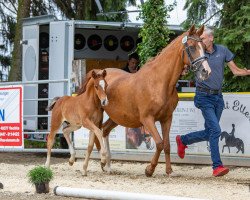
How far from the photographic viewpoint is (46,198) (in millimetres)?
9578

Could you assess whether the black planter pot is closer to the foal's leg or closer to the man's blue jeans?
the foal's leg

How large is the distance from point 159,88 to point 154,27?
14.6ft

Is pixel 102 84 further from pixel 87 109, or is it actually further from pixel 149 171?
pixel 149 171

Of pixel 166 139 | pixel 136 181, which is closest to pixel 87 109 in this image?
pixel 166 139

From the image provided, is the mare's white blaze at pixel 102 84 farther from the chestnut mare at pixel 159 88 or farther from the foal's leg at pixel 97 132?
the foal's leg at pixel 97 132

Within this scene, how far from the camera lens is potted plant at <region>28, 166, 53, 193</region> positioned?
392 inches

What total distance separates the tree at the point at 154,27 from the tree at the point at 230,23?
40.7 inches

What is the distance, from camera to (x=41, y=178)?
1001 cm

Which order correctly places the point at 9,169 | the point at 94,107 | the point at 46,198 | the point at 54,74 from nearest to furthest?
the point at 46,198
the point at 94,107
the point at 9,169
the point at 54,74

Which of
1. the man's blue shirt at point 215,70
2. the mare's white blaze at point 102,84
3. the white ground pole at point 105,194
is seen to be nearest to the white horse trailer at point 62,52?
the mare's white blaze at point 102,84

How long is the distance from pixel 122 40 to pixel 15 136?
550 cm

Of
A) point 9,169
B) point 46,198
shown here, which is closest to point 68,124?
point 9,169

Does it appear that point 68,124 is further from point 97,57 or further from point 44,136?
point 97,57

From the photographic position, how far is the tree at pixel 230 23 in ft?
44.8
